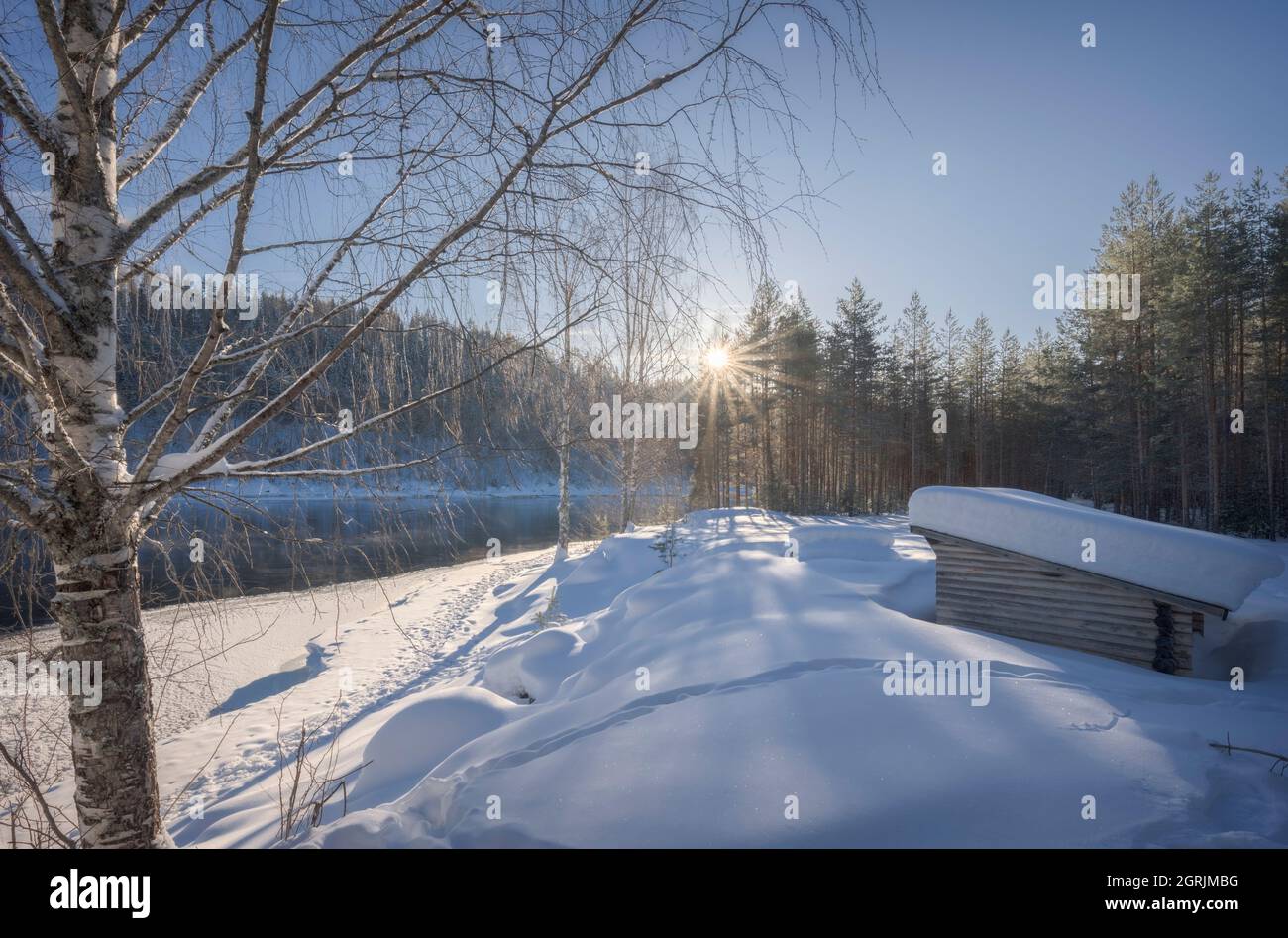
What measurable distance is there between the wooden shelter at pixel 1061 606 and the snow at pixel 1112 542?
0.42ft

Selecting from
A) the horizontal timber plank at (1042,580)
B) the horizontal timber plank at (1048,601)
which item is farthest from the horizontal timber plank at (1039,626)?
the horizontal timber plank at (1042,580)

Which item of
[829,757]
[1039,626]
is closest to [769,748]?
[829,757]

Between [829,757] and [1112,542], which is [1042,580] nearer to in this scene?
[1112,542]

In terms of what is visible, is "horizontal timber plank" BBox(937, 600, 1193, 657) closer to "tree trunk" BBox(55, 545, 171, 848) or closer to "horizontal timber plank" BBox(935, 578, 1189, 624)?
"horizontal timber plank" BBox(935, 578, 1189, 624)

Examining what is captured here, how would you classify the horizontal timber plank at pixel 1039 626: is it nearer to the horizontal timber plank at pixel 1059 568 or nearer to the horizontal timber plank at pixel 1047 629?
the horizontal timber plank at pixel 1047 629

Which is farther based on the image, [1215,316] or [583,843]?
[1215,316]

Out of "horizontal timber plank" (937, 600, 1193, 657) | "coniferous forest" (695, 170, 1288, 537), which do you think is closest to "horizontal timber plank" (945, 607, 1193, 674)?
Answer: "horizontal timber plank" (937, 600, 1193, 657)

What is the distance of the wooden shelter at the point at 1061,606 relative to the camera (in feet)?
21.4

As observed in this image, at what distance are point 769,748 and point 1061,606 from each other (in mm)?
6721

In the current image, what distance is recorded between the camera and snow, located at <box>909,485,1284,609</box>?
5820 mm
